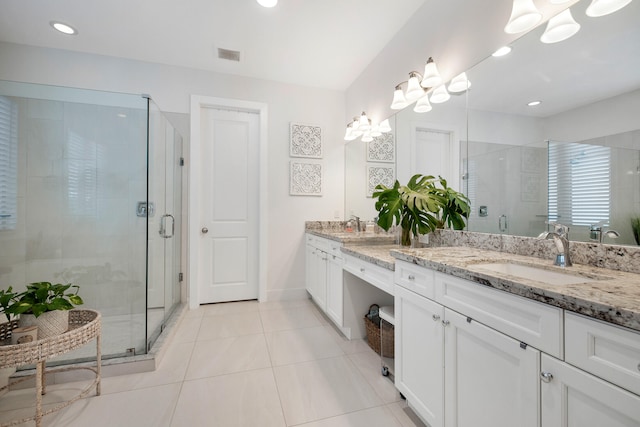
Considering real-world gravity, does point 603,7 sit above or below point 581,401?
above

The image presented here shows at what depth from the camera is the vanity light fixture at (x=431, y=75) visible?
6.12ft

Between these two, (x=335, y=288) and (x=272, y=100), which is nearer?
A: (x=335, y=288)

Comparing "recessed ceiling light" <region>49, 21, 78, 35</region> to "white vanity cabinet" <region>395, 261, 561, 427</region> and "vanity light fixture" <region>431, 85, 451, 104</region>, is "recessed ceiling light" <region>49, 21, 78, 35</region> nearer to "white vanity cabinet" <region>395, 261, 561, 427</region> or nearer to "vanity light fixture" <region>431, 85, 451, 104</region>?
"vanity light fixture" <region>431, 85, 451, 104</region>

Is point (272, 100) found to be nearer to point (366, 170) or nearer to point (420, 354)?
point (366, 170)

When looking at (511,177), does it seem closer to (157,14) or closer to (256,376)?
(256,376)

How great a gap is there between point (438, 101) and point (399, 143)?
1.79 ft

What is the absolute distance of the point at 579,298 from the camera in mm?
653

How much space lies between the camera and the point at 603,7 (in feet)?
3.45

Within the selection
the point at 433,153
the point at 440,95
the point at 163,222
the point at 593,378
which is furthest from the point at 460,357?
the point at 163,222

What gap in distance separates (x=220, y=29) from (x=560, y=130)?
8.61 ft

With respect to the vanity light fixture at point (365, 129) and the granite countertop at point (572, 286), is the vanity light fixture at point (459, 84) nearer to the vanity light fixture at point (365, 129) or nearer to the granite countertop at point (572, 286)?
the vanity light fixture at point (365, 129)

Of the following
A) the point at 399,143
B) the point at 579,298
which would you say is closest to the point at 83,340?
the point at 579,298

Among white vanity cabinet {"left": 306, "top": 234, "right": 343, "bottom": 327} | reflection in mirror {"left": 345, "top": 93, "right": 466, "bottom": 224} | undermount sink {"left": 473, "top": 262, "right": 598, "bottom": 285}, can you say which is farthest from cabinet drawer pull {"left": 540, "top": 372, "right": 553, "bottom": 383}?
white vanity cabinet {"left": 306, "top": 234, "right": 343, "bottom": 327}

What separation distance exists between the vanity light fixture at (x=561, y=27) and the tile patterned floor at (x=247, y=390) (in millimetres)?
1970
